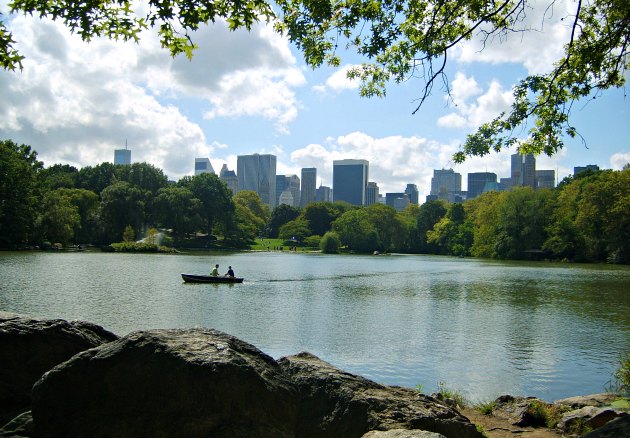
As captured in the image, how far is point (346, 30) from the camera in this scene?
7488 millimetres

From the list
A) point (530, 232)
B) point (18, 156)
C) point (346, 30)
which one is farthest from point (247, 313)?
point (530, 232)

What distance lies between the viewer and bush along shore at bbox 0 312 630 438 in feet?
11.7

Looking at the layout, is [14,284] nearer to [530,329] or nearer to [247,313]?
[247,313]

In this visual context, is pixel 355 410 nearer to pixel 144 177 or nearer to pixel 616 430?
pixel 616 430

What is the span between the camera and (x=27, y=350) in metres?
4.68

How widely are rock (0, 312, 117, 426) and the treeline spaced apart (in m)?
65.2

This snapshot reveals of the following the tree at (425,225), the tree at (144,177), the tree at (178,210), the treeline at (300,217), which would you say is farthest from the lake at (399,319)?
the tree at (425,225)

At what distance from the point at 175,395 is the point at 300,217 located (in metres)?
129

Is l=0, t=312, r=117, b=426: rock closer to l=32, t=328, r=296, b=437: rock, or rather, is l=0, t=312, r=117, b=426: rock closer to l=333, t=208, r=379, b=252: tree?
l=32, t=328, r=296, b=437: rock

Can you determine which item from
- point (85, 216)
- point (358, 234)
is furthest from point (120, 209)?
point (358, 234)

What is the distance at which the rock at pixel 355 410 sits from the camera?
180 inches

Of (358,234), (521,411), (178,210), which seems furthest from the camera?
(358,234)

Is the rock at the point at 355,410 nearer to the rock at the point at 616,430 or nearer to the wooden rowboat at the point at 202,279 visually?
the rock at the point at 616,430

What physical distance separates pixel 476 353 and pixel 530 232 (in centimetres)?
7134
